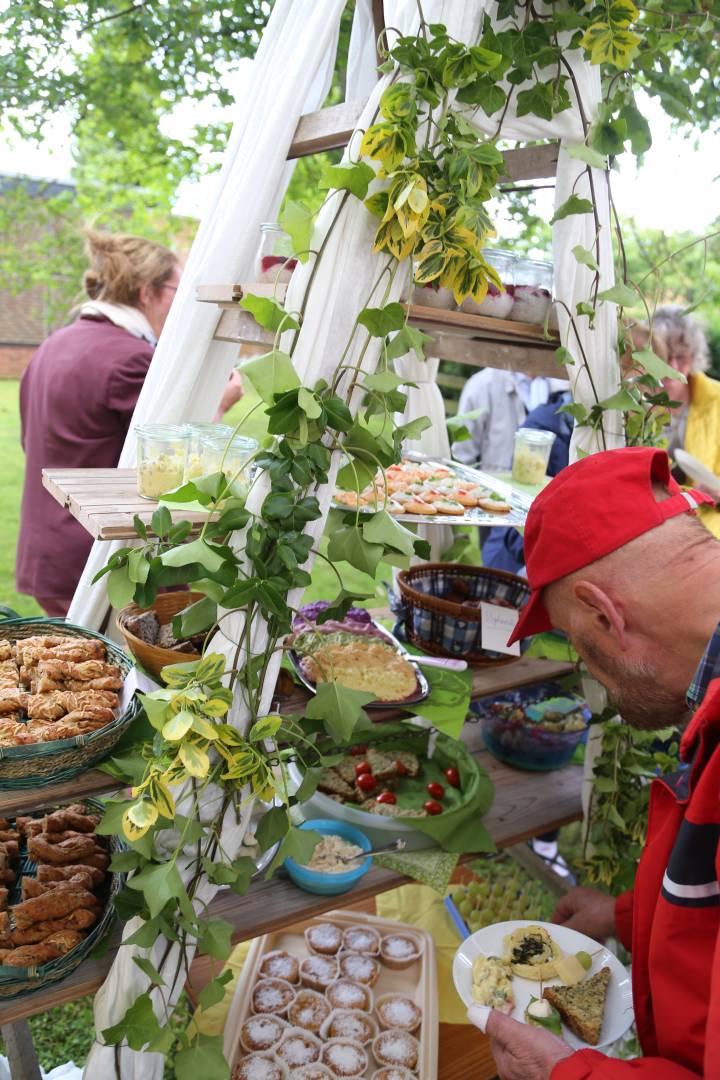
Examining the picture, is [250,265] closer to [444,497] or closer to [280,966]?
[444,497]

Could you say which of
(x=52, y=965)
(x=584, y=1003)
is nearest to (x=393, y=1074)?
(x=584, y=1003)

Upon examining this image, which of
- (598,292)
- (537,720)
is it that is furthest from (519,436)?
(537,720)

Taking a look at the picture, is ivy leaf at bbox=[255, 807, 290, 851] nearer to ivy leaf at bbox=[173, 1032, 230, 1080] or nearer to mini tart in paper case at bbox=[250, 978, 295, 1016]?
ivy leaf at bbox=[173, 1032, 230, 1080]

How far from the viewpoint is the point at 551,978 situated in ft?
6.00

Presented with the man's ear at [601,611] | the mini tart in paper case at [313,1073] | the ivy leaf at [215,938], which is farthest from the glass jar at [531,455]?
the mini tart in paper case at [313,1073]

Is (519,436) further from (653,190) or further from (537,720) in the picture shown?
(653,190)

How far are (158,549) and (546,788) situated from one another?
1688 millimetres

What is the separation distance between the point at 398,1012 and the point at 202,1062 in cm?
85

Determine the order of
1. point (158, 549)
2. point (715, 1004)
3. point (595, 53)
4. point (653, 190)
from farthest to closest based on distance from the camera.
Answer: point (653, 190) → point (595, 53) → point (158, 549) → point (715, 1004)

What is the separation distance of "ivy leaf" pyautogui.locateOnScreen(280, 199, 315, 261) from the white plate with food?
1.52 m

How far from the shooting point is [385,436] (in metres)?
1.41

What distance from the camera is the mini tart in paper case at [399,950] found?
2.27 metres

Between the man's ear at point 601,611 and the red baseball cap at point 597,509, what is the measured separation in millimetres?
45

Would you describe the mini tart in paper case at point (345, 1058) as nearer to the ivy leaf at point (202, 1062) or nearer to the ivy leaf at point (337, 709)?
the ivy leaf at point (202, 1062)
